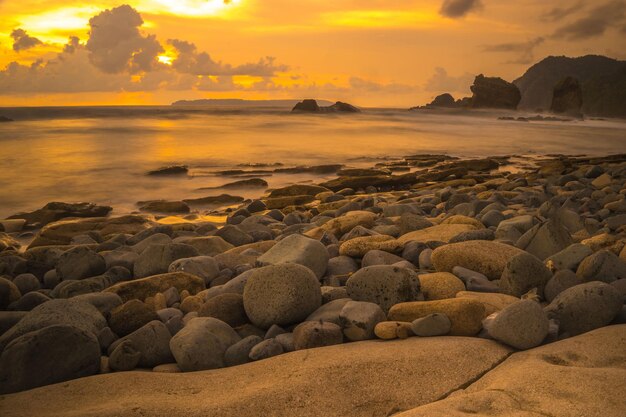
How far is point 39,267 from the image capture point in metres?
5.04

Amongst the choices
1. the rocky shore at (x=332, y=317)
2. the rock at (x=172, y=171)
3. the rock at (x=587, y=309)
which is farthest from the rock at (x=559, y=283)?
the rock at (x=172, y=171)

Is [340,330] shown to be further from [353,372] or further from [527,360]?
[527,360]

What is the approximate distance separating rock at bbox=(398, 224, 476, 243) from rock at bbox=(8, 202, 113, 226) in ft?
21.6

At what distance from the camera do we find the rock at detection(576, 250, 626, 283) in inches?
139

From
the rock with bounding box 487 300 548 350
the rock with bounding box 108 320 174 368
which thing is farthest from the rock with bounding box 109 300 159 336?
the rock with bounding box 487 300 548 350

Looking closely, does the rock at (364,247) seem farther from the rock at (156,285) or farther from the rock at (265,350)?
the rock at (265,350)

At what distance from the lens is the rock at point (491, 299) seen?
3213 millimetres

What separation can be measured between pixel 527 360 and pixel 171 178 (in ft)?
44.3

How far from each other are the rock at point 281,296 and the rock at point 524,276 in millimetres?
1284

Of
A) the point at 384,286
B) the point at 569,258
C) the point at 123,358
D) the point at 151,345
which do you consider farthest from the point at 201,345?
the point at 569,258

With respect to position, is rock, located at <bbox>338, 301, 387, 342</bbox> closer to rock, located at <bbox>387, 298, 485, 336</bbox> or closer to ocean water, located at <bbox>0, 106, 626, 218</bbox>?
rock, located at <bbox>387, 298, 485, 336</bbox>

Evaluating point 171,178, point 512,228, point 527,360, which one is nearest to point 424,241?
point 512,228

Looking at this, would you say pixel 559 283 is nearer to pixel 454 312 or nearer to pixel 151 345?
pixel 454 312

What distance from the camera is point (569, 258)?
3.83 meters
